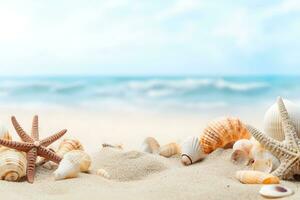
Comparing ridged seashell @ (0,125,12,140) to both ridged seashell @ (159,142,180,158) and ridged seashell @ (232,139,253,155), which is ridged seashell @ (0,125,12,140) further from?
ridged seashell @ (232,139,253,155)

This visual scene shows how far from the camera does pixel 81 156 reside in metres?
3.18

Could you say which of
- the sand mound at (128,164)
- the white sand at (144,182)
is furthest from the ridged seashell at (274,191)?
the sand mound at (128,164)

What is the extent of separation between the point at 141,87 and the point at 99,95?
175 cm

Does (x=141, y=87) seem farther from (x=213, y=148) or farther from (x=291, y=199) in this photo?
(x=291, y=199)

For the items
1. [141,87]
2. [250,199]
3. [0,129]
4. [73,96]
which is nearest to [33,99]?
[73,96]

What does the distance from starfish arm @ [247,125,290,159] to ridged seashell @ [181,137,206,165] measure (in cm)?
64

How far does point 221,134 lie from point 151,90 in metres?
13.1

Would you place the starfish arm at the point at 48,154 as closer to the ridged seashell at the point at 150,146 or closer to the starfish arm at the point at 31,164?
the starfish arm at the point at 31,164

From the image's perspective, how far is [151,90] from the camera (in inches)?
663

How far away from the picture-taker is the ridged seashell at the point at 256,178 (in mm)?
2803

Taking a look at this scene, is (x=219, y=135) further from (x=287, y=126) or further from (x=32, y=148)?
(x=32, y=148)

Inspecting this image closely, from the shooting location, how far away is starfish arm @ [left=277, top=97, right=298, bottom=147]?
305 cm

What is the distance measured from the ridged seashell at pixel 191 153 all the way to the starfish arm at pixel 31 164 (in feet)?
3.69

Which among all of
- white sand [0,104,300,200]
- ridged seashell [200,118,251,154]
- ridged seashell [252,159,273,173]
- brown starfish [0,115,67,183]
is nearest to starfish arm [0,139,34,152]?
brown starfish [0,115,67,183]
